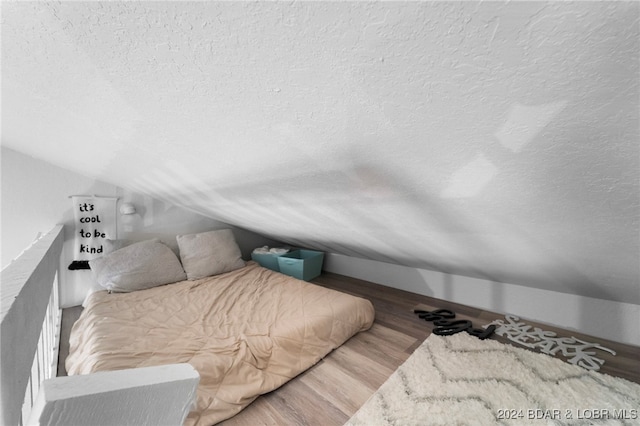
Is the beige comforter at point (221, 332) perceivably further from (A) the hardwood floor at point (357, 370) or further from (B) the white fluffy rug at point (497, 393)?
(B) the white fluffy rug at point (497, 393)

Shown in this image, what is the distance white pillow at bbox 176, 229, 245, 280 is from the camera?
2.78 m

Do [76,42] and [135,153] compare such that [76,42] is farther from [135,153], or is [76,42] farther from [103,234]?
[103,234]

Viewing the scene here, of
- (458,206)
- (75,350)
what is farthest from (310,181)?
(75,350)

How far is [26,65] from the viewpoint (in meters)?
0.90

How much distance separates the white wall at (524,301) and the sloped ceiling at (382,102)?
544 millimetres

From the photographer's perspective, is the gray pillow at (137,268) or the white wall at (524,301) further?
the gray pillow at (137,268)

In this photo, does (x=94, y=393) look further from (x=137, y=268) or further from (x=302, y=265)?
(x=302, y=265)

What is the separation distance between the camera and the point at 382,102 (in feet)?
2.41

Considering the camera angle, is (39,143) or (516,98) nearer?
(516,98)

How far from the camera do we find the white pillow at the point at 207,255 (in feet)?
9.13

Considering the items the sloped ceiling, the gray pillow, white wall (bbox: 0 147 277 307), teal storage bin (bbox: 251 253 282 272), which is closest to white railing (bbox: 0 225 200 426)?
the sloped ceiling

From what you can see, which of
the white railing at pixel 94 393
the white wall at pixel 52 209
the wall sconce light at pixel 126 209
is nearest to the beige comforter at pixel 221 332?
the white wall at pixel 52 209

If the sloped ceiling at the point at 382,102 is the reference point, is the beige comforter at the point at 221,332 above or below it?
below

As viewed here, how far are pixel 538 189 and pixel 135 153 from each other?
6.63 feet
